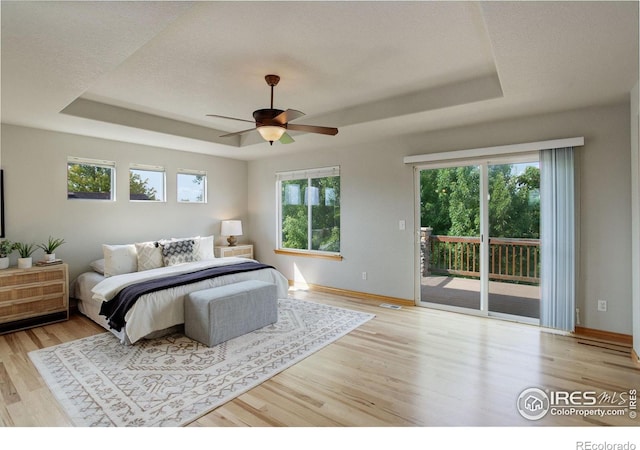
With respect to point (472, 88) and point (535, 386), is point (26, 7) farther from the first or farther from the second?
point (535, 386)

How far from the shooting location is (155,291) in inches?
130

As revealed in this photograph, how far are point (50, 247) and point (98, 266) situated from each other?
565 millimetres

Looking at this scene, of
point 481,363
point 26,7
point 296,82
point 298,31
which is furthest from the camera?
point 296,82

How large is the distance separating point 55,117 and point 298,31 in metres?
3.07

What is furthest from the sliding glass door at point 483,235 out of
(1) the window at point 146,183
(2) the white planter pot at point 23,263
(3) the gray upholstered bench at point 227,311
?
(2) the white planter pot at point 23,263

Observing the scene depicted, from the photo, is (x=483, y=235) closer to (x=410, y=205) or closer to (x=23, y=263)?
(x=410, y=205)

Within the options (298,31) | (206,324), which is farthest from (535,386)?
(298,31)

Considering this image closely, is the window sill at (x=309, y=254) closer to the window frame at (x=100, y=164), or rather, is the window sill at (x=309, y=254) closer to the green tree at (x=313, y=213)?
the green tree at (x=313, y=213)

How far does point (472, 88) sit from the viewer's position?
10.4ft

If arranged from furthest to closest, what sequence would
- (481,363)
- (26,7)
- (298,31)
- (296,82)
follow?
(296,82), (481,363), (298,31), (26,7)

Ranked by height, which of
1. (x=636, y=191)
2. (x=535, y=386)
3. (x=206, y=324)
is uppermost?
(x=636, y=191)

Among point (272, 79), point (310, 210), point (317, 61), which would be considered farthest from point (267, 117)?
point (310, 210)

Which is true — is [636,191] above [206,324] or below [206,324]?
above

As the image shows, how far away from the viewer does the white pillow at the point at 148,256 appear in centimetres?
432
